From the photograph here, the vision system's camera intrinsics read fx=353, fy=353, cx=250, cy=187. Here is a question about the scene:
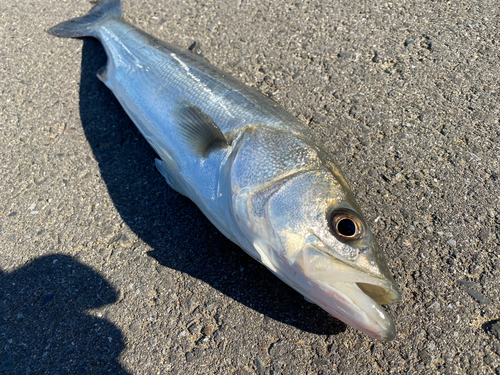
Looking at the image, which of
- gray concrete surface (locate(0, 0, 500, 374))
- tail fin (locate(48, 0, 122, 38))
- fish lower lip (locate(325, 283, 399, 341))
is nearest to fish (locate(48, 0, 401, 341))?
fish lower lip (locate(325, 283, 399, 341))

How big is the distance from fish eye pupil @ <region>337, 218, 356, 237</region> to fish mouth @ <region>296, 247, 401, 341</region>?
0.59ft

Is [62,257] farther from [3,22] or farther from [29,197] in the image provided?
[3,22]

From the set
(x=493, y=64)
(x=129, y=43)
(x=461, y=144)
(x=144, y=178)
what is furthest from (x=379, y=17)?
(x=144, y=178)

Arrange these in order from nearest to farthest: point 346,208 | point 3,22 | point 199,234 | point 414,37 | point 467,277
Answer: point 346,208 < point 467,277 < point 199,234 < point 414,37 < point 3,22

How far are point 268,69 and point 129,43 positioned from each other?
1459 millimetres

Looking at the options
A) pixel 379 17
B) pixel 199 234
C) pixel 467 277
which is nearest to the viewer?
pixel 467 277

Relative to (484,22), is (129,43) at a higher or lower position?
lower

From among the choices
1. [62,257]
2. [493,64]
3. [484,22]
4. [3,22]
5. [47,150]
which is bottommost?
[62,257]

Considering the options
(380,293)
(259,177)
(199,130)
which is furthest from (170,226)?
(380,293)

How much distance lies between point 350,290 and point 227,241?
1080mm

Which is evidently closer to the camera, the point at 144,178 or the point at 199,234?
the point at 199,234

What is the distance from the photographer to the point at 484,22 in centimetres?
364

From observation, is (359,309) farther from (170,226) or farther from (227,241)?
(170,226)

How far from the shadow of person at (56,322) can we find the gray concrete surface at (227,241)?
10mm
